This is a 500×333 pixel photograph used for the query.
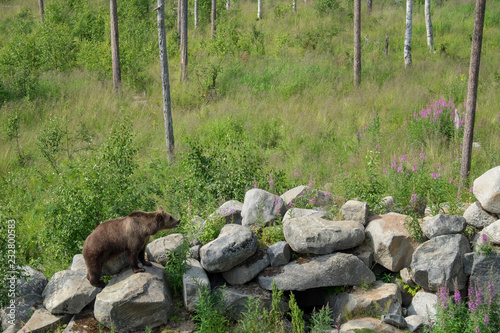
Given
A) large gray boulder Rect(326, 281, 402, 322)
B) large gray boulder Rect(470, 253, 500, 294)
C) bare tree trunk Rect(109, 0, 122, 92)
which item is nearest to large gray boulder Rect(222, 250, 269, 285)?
large gray boulder Rect(326, 281, 402, 322)

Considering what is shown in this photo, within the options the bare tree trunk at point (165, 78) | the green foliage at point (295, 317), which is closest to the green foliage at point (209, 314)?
the green foliage at point (295, 317)

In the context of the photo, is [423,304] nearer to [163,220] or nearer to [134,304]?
[163,220]

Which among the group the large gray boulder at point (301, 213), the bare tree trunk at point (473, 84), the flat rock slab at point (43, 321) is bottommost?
the flat rock slab at point (43, 321)

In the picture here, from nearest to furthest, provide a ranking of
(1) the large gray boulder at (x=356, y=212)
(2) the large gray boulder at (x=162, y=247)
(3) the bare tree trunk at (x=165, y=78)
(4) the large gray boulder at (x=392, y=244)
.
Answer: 1. (4) the large gray boulder at (x=392, y=244)
2. (2) the large gray boulder at (x=162, y=247)
3. (1) the large gray boulder at (x=356, y=212)
4. (3) the bare tree trunk at (x=165, y=78)

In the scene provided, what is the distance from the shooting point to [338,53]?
2109 centimetres

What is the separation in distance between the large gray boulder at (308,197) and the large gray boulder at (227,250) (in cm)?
150

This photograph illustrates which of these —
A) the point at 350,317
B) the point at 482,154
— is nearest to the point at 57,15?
the point at 482,154

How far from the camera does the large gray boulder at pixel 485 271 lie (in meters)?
6.14

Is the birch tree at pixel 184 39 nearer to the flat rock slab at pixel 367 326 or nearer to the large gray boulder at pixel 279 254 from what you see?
the large gray boulder at pixel 279 254

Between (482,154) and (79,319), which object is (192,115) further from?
(79,319)

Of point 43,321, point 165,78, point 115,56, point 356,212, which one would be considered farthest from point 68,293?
point 115,56

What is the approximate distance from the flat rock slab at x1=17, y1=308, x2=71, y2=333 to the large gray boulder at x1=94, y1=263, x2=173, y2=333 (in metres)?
0.54

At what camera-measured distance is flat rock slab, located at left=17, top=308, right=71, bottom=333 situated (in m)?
6.04

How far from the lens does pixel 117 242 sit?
6.23 m
